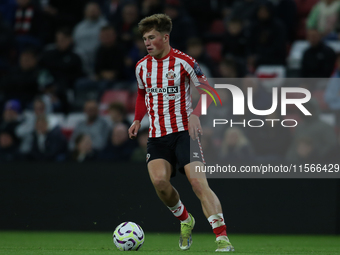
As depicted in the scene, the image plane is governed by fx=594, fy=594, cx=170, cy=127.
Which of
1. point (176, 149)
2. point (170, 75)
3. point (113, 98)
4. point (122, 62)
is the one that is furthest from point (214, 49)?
point (176, 149)

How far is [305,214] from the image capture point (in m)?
8.12

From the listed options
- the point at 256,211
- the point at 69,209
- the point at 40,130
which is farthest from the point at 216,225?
the point at 40,130

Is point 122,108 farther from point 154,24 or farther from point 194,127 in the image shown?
point 194,127

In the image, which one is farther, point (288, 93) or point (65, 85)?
point (65, 85)

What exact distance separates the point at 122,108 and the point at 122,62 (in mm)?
1778

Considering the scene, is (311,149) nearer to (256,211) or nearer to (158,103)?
(256,211)

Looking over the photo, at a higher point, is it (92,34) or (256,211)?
(92,34)

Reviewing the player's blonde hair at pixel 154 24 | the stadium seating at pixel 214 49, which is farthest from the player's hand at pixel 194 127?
the stadium seating at pixel 214 49

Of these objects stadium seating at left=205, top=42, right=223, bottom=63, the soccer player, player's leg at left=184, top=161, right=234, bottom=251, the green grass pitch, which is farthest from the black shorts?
stadium seating at left=205, top=42, right=223, bottom=63

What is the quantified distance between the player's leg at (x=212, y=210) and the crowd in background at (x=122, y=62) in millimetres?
2944

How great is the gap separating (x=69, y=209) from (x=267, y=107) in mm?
3235

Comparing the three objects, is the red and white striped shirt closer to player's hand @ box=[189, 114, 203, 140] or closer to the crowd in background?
player's hand @ box=[189, 114, 203, 140]

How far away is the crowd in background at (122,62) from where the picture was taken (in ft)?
27.6

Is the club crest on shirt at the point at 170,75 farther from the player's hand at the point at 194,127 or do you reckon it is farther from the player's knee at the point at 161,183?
the player's knee at the point at 161,183
